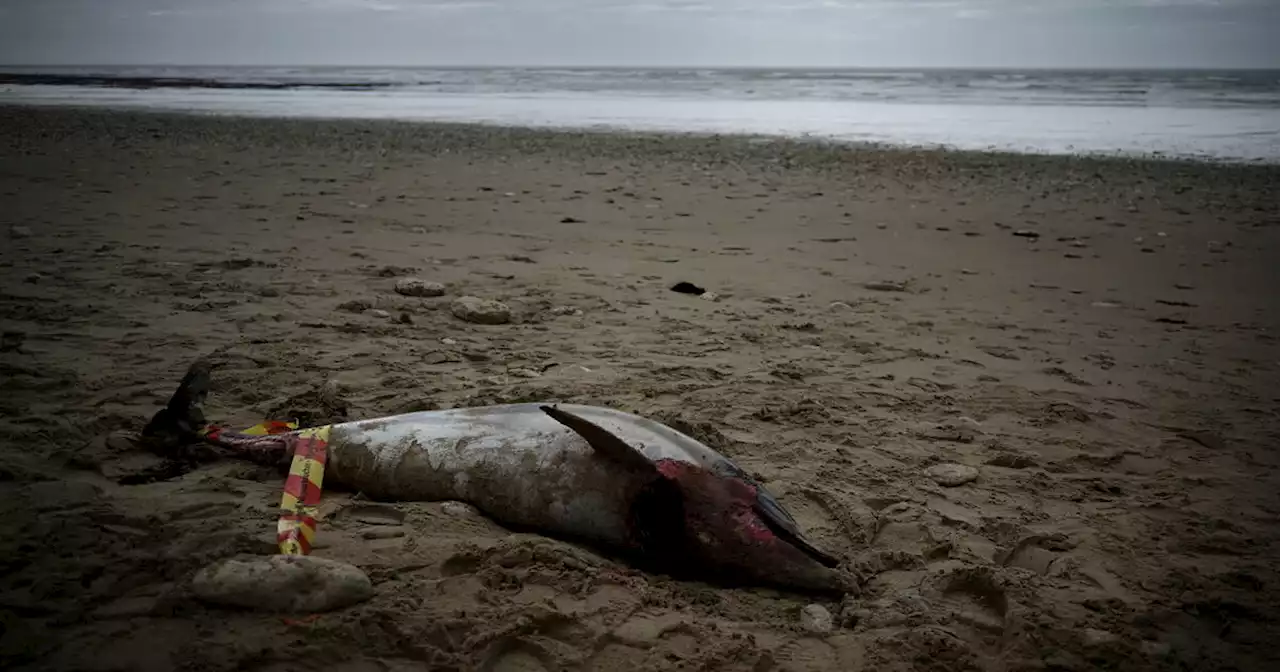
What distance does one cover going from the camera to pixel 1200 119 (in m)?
21.1

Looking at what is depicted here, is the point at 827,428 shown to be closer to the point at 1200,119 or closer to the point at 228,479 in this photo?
the point at 228,479

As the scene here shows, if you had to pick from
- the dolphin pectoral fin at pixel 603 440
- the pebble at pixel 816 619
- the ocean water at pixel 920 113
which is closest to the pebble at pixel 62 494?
the dolphin pectoral fin at pixel 603 440

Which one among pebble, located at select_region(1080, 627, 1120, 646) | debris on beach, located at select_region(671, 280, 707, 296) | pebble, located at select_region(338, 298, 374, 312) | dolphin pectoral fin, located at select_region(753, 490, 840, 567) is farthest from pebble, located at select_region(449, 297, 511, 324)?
pebble, located at select_region(1080, 627, 1120, 646)

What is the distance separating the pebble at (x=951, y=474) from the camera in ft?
10.5

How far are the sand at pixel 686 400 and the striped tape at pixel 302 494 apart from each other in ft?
0.24

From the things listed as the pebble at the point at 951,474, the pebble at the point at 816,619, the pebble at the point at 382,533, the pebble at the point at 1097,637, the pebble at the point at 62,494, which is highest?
the pebble at the point at 62,494

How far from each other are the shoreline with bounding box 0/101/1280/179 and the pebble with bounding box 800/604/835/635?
424 inches

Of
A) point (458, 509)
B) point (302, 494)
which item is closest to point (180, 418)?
point (302, 494)

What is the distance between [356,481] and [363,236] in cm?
473

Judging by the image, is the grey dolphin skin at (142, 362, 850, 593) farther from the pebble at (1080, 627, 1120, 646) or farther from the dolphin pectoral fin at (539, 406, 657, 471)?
the pebble at (1080, 627, 1120, 646)

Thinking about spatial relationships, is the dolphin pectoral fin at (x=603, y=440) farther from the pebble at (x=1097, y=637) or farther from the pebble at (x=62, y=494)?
the pebble at (x=62, y=494)

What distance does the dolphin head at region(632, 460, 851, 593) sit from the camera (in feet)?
8.06

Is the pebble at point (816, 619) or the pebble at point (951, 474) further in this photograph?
the pebble at point (951, 474)

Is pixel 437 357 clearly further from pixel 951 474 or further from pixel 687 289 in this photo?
pixel 951 474
